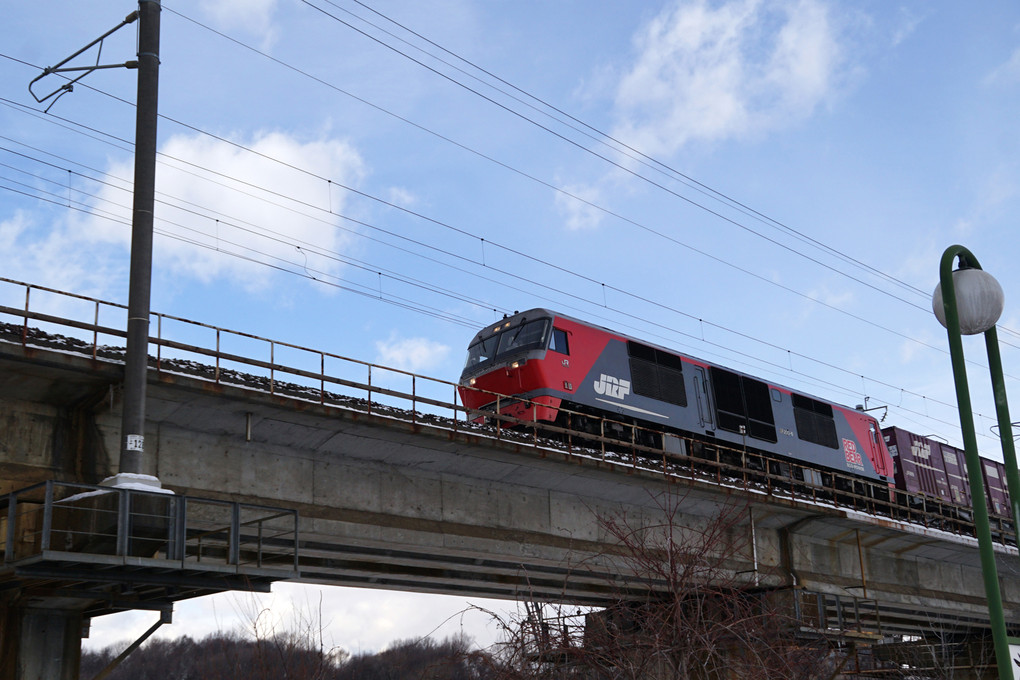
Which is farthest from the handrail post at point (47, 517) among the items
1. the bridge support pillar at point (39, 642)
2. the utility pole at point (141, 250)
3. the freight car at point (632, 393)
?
the freight car at point (632, 393)

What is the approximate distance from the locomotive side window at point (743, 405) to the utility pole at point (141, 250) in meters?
19.4

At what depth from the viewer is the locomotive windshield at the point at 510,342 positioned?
82.9ft

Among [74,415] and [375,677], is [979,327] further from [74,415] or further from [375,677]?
[375,677]

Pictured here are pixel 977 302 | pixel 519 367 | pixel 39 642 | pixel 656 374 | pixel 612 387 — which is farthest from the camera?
pixel 656 374

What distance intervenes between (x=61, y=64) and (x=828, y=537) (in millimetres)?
22158

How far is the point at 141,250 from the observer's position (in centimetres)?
1391

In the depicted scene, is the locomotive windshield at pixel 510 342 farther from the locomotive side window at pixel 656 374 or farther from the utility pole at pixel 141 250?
the utility pole at pixel 141 250

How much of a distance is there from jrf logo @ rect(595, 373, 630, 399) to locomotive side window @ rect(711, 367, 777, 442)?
4.40 metres

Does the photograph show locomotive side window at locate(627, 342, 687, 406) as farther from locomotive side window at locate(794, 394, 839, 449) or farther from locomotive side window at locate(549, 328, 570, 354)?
locomotive side window at locate(794, 394, 839, 449)

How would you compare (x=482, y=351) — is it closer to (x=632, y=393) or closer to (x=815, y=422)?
(x=632, y=393)

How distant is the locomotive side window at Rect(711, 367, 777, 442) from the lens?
3000 centimetres

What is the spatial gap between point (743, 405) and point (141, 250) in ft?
68.9

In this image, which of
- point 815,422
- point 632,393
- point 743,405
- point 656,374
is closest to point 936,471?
point 815,422

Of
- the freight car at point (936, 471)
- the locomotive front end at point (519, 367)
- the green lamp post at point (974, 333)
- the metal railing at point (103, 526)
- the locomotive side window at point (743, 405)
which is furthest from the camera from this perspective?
the freight car at point (936, 471)
